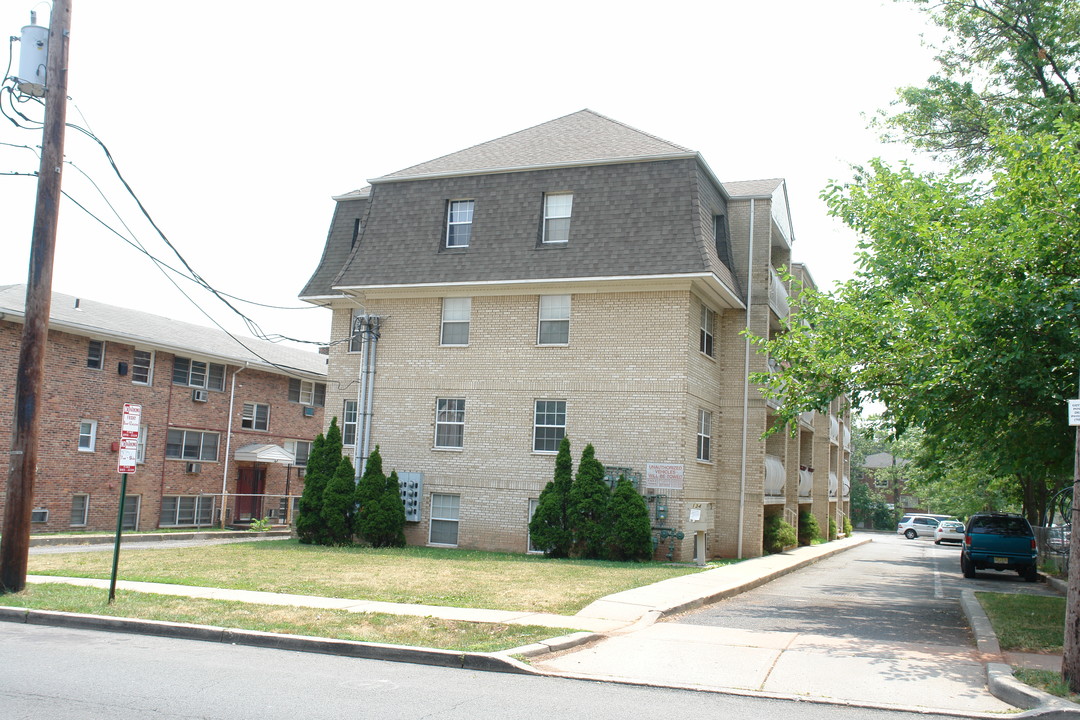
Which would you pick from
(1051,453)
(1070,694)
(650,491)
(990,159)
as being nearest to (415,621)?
(1070,694)

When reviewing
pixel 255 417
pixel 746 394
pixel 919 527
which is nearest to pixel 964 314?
pixel 746 394

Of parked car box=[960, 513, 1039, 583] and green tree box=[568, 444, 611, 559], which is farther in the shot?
parked car box=[960, 513, 1039, 583]

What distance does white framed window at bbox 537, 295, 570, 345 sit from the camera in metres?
23.3

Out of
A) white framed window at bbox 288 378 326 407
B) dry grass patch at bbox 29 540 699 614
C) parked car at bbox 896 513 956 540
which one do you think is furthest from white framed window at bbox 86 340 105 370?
parked car at bbox 896 513 956 540

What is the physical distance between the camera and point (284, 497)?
35.5 meters

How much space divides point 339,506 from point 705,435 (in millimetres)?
9695

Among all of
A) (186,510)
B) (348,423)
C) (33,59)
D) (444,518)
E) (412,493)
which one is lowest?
(186,510)

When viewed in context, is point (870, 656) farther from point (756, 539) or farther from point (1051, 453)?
point (756, 539)

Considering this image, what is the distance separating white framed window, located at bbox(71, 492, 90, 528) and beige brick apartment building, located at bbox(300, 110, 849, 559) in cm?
899

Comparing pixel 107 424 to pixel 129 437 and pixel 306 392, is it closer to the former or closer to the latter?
pixel 306 392

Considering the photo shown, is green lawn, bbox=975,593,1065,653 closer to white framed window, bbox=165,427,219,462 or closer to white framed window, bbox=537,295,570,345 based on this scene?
white framed window, bbox=537,295,570,345

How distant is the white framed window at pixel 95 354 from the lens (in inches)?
1133

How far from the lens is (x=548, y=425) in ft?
76.0

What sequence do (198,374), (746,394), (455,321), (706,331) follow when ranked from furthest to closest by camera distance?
(198,374) < (746,394) < (455,321) < (706,331)
